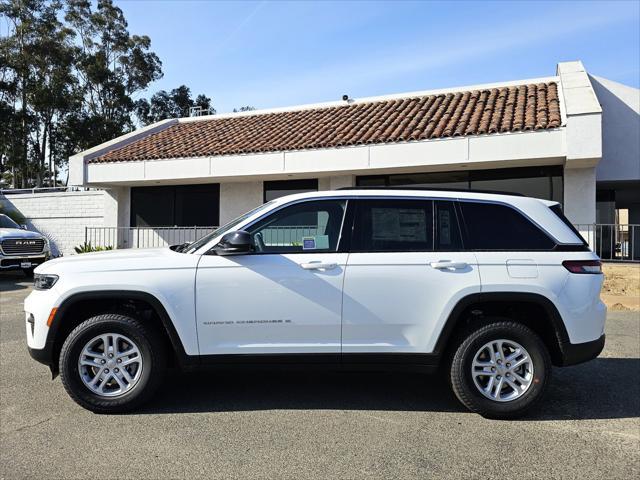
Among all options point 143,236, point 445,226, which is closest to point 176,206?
point 143,236

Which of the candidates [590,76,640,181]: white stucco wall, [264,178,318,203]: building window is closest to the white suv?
[590,76,640,181]: white stucco wall

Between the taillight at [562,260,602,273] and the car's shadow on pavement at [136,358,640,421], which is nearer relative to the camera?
the taillight at [562,260,602,273]

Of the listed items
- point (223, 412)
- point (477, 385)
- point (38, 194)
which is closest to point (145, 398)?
point (223, 412)

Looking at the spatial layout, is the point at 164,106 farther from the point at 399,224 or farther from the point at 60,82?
the point at 399,224

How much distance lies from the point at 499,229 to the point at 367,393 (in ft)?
6.37

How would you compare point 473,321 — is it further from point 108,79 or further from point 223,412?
point 108,79

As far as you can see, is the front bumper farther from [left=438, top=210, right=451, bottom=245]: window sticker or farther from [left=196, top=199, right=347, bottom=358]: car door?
[left=438, top=210, right=451, bottom=245]: window sticker

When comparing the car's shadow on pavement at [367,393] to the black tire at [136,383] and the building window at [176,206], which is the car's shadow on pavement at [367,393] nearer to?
the black tire at [136,383]

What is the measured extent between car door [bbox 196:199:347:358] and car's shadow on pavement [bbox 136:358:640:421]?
56 cm

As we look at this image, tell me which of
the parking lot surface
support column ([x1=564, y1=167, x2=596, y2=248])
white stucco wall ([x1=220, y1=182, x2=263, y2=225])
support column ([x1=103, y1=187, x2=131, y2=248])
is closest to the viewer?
the parking lot surface

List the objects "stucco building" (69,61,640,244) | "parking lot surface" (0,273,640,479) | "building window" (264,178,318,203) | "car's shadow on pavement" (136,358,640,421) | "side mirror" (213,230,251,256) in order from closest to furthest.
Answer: "parking lot surface" (0,273,640,479) < "side mirror" (213,230,251,256) < "car's shadow on pavement" (136,358,640,421) < "stucco building" (69,61,640,244) < "building window" (264,178,318,203)

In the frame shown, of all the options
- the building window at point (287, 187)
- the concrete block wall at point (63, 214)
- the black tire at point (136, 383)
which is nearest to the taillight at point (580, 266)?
the black tire at point (136, 383)

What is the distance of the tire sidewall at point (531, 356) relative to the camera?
4.07 meters

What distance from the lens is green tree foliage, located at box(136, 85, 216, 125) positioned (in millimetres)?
41969
